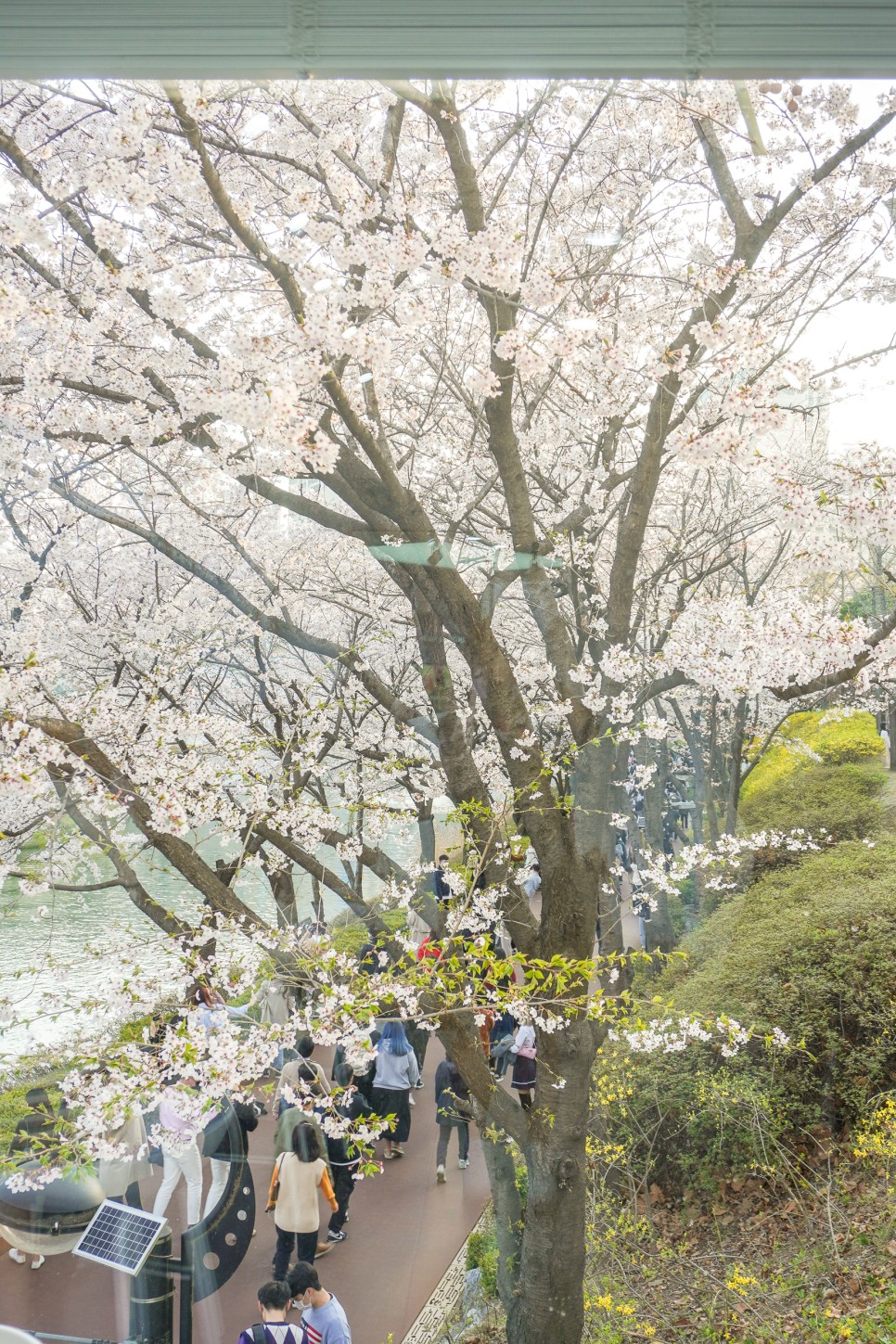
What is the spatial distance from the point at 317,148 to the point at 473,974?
9.66ft

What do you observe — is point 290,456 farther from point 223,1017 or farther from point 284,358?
point 223,1017

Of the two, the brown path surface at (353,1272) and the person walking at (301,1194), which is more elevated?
the person walking at (301,1194)

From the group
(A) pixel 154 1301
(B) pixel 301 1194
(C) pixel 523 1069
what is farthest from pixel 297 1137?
(C) pixel 523 1069

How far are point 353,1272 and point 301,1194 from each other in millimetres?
755

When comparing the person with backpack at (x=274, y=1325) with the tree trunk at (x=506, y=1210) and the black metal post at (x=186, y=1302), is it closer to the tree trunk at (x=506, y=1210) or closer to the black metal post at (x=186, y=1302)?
the tree trunk at (x=506, y=1210)

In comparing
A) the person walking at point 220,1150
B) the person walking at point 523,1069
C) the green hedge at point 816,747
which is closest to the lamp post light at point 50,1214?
the person walking at point 220,1150

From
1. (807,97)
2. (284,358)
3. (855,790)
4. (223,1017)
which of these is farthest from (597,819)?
(855,790)

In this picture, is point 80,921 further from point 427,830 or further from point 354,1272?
point 354,1272

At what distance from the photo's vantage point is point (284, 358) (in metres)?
2.77

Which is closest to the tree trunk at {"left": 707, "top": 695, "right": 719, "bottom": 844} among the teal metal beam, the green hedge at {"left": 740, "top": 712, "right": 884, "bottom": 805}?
the green hedge at {"left": 740, "top": 712, "right": 884, "bottom": 805}

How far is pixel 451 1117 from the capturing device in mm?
5613

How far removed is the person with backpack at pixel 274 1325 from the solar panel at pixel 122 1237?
0.50 meters

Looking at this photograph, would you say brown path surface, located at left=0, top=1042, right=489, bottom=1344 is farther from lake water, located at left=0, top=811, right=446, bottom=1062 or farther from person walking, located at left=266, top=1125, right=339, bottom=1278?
lake water, located at left=0, top=811, right=446, bottom=1062

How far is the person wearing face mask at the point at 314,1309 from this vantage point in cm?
342
